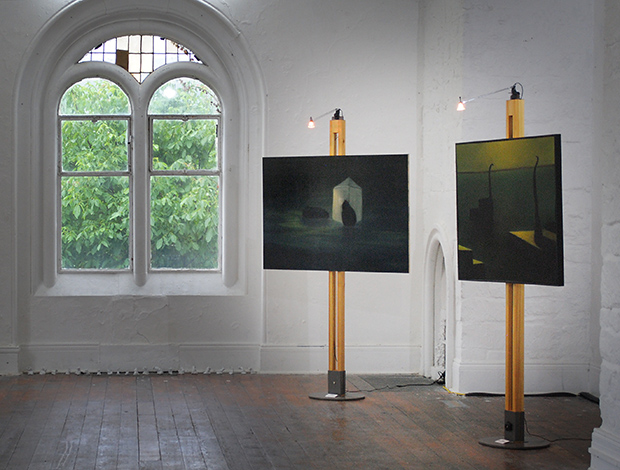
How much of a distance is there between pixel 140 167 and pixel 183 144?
0.48m

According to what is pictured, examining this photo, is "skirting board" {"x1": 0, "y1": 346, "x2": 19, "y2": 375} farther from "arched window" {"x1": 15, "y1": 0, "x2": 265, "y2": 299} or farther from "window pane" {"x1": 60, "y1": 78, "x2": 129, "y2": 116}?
"window pane" {"x1": 60, "y1": 78, "x2": 129, "y2": 116}

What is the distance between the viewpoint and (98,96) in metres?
8.27

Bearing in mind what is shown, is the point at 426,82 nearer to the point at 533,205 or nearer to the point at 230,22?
the point at 230,22

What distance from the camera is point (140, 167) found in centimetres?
819

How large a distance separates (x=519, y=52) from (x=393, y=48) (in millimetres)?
1513

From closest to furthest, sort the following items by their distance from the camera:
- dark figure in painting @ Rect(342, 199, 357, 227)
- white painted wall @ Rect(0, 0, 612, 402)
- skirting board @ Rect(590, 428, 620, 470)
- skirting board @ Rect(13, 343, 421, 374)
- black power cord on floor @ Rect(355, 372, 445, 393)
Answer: skirting board @ Rect(590, 428, 620, 470), dark figure in painting @ Rect(342, 199, 357, 227), black power cord on floor @ Rect(355, 372, 445, 393), white painted wall @ Rect(0, 0, 612, 402), skirting board @ Rect(13, 343, 421, 374)

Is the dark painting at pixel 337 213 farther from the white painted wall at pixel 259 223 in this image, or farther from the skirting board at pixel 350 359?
the skirting board at pixel 350 359

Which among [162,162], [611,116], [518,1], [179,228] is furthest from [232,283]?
[611,116]

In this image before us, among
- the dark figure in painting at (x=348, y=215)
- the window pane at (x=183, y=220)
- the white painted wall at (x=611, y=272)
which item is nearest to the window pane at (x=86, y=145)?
the window pane at (x=183, y=220)

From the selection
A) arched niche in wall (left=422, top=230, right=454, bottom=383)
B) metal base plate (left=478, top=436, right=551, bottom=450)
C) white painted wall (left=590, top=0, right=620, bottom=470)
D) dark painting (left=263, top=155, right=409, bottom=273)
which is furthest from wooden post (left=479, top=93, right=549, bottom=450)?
arched niche in wall (left=422, top=230, right=454, bottom=383)

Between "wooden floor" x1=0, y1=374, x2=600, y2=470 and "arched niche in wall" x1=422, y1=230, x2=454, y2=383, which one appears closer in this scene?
"wooden floor" x1=0, y1=374, x2=600, y2=470

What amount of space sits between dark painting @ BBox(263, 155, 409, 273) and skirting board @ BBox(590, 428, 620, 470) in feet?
7.26

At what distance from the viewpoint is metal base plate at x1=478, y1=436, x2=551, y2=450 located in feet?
17.1

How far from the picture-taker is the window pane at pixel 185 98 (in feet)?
27.3
